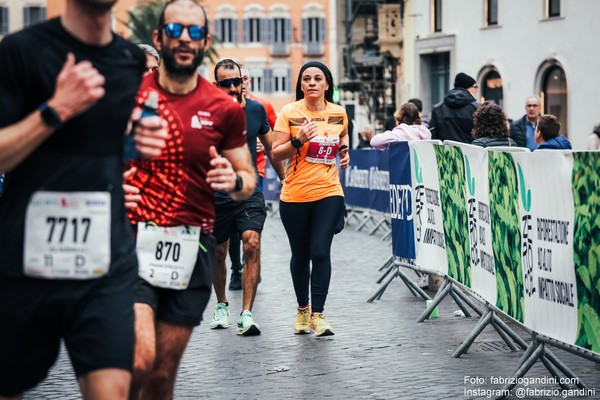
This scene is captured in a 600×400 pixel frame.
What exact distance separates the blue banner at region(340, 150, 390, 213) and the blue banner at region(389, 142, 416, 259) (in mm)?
7643

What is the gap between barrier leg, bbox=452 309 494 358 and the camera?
9109 millimetres

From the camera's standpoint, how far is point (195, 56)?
5.82 metres

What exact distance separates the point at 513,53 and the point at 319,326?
1103 inches

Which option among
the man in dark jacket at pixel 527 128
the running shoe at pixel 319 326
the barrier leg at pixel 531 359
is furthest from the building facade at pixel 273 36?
the barrier leg at pixel 531 359

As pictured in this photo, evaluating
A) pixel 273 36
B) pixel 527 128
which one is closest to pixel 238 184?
pixel 527 128

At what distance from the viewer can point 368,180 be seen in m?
23.1

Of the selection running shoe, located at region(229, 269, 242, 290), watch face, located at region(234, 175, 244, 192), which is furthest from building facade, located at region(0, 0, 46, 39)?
watch face, located at region(234, 175, 244, 192)

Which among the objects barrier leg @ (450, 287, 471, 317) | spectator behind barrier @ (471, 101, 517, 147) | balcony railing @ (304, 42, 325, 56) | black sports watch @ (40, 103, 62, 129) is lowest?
barrier leg @ (450, 287, 471, 317)

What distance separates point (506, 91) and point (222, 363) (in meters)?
29.6

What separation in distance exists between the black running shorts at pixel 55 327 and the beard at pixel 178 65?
1463 mm

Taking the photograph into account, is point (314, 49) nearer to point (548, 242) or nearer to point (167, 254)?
point (548, 242)

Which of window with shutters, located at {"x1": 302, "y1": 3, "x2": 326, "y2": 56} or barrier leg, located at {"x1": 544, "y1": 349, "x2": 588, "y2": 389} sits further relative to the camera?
window with shutters, located at {"x1": 302, "y1": 3, "x2": 326, "y2": 56}

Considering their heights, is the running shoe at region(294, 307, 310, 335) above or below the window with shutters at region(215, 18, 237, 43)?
below

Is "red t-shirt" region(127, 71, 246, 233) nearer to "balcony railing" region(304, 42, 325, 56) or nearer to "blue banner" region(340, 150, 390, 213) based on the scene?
"blue banner" region(340, 150, 390, 213)
